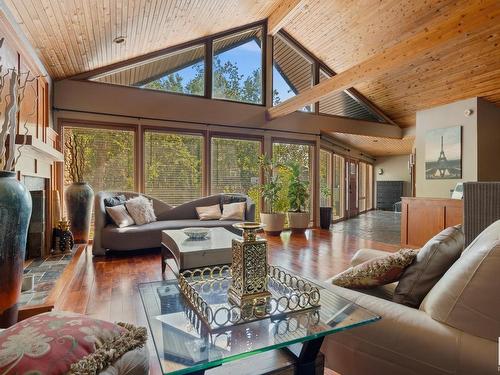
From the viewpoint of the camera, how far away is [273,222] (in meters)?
6.07

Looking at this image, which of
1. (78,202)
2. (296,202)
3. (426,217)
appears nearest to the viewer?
(78,202)

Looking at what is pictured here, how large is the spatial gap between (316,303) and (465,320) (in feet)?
1.76

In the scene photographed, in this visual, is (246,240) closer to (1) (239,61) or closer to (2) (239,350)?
(2) (239,350)

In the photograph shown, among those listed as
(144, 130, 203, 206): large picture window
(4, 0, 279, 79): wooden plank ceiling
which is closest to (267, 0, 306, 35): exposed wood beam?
(4, 0, 279, 79): wooden plank ceiling

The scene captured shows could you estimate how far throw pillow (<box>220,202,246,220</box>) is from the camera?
16.9ft

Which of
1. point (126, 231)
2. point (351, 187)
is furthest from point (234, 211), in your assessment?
point (351, 187)

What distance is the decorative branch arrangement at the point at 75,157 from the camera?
455cm

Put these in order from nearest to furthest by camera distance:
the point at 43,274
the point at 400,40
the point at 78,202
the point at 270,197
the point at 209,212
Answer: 1. the point at 43,274
2. the point at 78,202
3. the point at 209,212
4. the point at 400,40
5. the point at 270,197

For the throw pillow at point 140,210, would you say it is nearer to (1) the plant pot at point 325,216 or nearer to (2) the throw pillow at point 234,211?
(2) the throw pillow at point 234,211

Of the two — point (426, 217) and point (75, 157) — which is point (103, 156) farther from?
point (426, 217)

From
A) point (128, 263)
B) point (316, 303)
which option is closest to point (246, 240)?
point (316, 303)

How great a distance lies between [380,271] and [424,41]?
126 inches

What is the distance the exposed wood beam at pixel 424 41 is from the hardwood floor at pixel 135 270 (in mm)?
2676

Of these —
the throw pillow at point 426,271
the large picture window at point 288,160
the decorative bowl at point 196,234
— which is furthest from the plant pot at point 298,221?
the throw pillow at point 426,271
